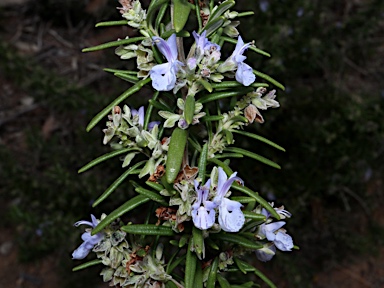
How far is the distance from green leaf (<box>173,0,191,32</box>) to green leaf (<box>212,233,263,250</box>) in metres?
0.42

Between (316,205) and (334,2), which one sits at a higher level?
(334,2)

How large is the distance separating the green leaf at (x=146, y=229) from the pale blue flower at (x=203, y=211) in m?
0.14

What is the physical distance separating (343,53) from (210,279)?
9.49 ft

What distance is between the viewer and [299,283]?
285 cm

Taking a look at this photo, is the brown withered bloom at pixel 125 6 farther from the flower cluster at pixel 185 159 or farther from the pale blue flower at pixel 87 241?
the pale blue flower at pixel 87 241

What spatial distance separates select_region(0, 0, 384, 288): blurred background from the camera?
2.93 metres

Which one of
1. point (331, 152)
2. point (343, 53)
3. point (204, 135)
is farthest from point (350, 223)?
point (204, 135)

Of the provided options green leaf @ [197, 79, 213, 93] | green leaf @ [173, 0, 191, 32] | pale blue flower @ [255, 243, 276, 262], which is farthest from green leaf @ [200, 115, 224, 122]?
pale blue flower @ [255, 243, 276, 262]

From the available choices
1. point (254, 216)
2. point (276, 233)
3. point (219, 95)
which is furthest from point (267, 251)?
point (219, 95)

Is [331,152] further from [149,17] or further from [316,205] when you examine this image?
[149,17]

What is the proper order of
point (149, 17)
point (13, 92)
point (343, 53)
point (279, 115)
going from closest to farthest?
point (149, 17)
point (279, 115)
point (343, 53)
point (13, 92)

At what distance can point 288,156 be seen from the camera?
3107 mm

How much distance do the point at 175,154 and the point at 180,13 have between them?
264 millimetres

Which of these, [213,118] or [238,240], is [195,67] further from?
[238,240]
